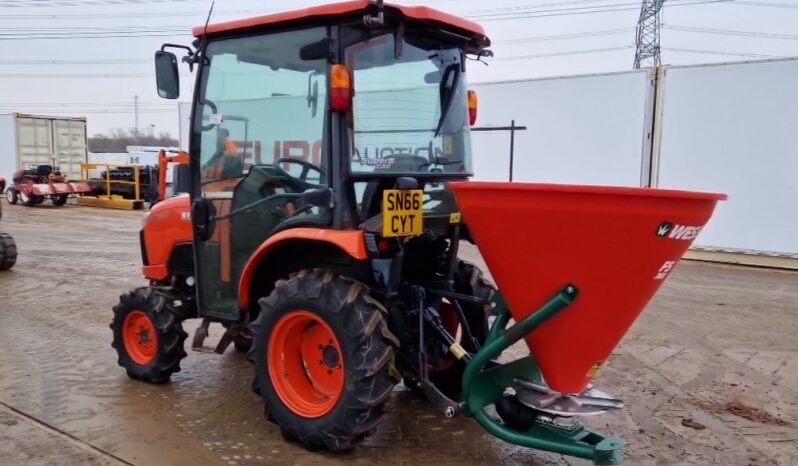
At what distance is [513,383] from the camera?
338cm

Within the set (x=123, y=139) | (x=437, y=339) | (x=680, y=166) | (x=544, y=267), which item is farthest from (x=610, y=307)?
(x=123, y=139)

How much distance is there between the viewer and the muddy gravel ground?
3.58 meters

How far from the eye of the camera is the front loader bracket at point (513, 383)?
3021 millimetres

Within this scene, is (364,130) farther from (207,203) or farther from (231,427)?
(231,427)

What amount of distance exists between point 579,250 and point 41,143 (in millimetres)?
24262

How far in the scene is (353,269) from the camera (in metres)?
3.59

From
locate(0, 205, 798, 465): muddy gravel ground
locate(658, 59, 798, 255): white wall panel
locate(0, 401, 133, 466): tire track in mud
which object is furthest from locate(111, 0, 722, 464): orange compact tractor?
locate(658, 59, 798, 255): white wall panel

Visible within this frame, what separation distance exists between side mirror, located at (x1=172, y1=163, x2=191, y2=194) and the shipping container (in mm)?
21500

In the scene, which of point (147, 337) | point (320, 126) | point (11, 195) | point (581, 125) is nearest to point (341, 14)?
point (320, 126)

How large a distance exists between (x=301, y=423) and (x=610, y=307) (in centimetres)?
169

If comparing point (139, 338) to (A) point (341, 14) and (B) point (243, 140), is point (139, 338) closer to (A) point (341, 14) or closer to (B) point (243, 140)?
(B) point (243, 140)

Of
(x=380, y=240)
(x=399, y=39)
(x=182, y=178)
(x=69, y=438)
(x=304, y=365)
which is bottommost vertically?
(x=69, y=438)

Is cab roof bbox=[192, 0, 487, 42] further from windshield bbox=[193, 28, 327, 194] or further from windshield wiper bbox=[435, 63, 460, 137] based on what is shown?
windshield wiper bbox=[435, 63, 460, 137]

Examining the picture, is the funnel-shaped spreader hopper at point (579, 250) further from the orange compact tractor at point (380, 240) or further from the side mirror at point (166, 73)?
the side mirror at point (166, 73)
